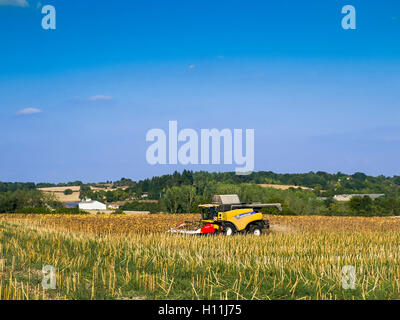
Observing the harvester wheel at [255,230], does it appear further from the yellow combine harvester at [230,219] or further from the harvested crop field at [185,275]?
the harvested crop field at [185,275]

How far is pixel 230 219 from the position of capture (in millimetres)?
21281

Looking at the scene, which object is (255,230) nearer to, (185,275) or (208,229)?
(208,229)

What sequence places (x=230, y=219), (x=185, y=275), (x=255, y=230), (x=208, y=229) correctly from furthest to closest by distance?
(x=255, y=230) < (x=230, y=219) < (x=208, y=229) < (x=185, y=275)

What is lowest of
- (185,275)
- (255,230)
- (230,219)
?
(255,230)

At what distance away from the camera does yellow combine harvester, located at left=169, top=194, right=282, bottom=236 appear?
2120 centimetres

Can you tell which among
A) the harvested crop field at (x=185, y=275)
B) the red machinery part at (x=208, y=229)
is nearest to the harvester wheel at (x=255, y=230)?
Result: the red machinery part at (x=208, y=229)

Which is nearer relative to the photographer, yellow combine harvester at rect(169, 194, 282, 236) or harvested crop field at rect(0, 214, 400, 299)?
harvested crop field at rect(0, 214, 400, 299)

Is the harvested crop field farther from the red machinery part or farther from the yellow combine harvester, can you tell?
the yellow combine harvester

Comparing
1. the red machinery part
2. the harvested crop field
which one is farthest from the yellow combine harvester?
the harvested crop field

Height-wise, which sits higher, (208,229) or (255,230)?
(208,229)

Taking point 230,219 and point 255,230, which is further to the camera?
point 255,230

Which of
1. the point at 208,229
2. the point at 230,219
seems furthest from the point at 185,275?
the point at 230,219

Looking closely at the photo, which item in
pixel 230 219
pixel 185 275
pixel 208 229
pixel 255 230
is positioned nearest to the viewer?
pixel 185 275
